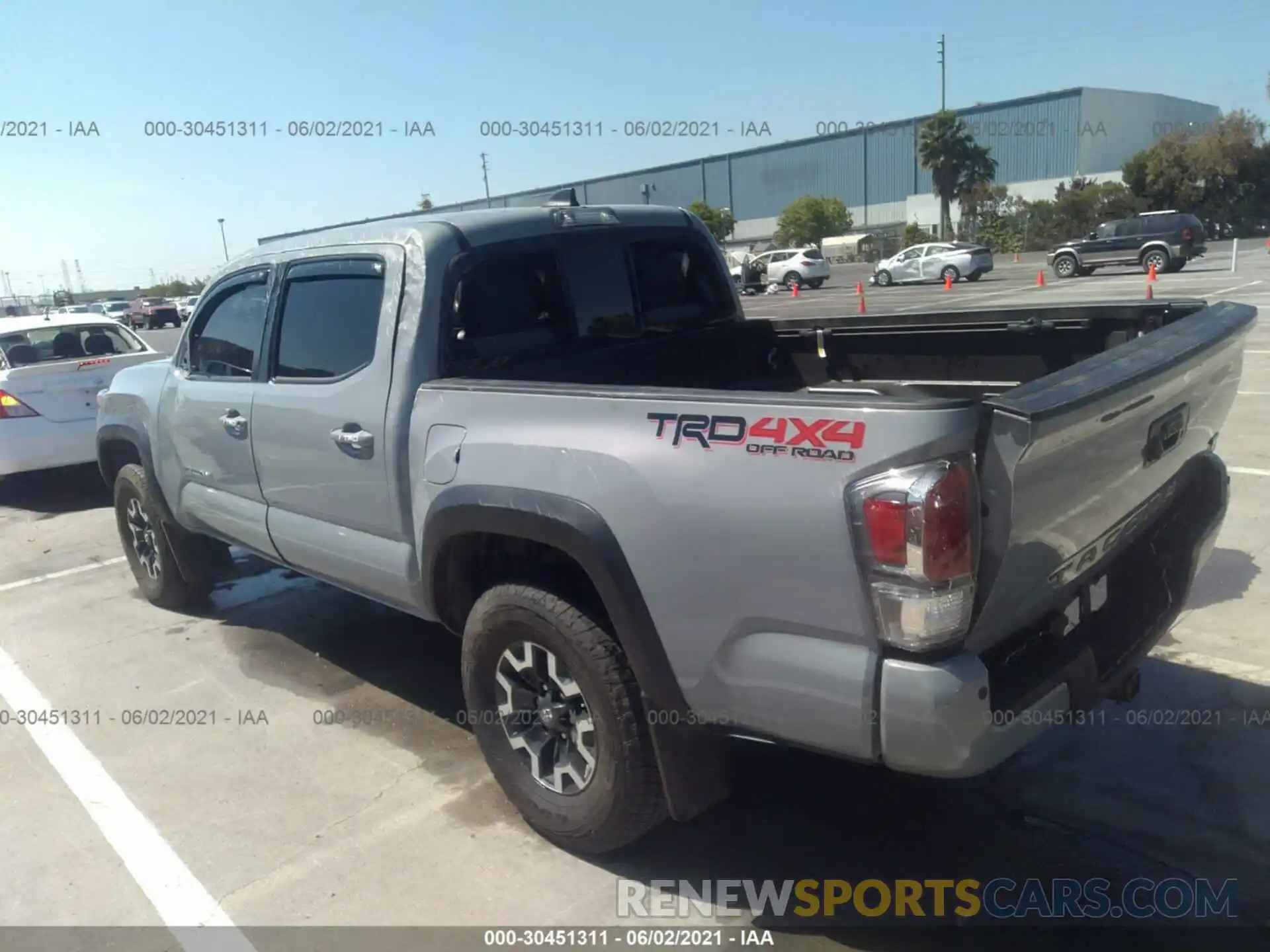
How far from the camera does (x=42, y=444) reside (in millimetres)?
8820

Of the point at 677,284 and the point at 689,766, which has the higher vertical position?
the point at 677,284

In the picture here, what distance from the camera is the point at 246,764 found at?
4.16 metres

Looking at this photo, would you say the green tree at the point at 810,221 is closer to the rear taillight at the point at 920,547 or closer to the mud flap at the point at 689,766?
the mud flap at the point at 689,766

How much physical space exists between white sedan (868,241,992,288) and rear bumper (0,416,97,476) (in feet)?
87.5

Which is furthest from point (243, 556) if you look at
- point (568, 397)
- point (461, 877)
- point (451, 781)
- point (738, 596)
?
point (738, 596)

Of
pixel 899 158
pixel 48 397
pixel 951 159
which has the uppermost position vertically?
pixel 899 158

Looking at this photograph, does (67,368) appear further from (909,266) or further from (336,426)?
(909,266)

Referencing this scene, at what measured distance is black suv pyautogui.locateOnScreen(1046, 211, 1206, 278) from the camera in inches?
1050

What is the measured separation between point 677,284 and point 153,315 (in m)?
52.1

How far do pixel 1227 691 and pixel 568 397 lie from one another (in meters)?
3.02

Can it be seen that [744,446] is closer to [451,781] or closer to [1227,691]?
[451,781]

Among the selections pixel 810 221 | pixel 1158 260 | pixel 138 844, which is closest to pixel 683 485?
pixel 138 844

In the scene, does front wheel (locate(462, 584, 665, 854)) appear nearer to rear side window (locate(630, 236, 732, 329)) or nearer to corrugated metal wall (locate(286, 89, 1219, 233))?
rear side window (locate(630, 236, 732, 329))

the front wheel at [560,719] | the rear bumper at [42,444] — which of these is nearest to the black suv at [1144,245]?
the rear bumper at [42,444]
